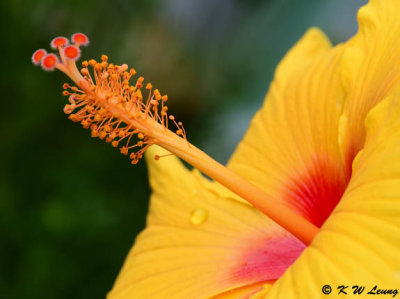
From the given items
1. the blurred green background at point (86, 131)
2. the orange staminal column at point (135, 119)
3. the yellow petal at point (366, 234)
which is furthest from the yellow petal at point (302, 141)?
the blurred green background at point (86, 131)

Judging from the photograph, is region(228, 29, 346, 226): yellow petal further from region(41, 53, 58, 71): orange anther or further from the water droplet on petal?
region(41, 53, 58, 71): orange anther

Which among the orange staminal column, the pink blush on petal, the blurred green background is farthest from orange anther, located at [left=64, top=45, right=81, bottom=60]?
the blurred green background

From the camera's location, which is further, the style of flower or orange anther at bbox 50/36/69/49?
orange anther at bbox 50/36/69/49

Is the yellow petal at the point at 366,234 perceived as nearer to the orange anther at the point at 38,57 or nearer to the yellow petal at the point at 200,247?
the yellow petal at the point at 200,247

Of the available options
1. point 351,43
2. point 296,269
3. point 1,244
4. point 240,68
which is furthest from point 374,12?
point 1,244

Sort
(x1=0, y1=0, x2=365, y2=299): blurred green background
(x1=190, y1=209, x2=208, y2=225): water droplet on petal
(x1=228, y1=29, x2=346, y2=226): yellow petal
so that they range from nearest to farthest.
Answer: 1. (x1=228, y1=29, x2=346, y2=226): yellow petal
2. (x1=190, y1=209, x2=208, y2=225): water droplet on petal
3. (x1=0, y1=0, x2=365, y2=299): blurred green background

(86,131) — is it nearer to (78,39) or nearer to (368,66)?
(78,39)
